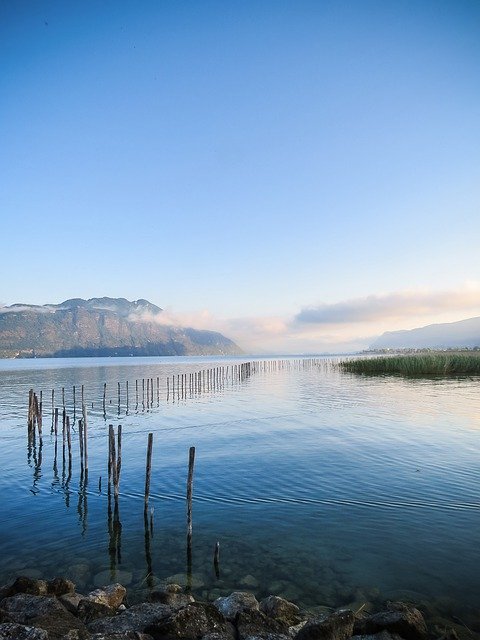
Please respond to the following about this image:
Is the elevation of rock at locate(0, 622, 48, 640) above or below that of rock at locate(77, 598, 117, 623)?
above

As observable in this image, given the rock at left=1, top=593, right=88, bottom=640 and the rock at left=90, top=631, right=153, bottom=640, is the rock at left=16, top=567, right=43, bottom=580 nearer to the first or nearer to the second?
the rock at left=1, top=593, right=88, bottom=640

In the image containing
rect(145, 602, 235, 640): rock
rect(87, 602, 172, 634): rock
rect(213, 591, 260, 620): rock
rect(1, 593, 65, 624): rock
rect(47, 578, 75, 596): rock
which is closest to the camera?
rect(145, 602, 235, 640): rock

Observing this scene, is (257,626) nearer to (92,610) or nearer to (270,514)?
(92,610)

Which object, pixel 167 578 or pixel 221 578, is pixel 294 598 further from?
pixel 167 578

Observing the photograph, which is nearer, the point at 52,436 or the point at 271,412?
the point at 52,436

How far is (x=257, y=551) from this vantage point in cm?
1216

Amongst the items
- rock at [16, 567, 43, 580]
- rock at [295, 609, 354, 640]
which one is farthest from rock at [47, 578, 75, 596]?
rock at [295, 609, 354, 640]

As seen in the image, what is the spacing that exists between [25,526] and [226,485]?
25.3 ft

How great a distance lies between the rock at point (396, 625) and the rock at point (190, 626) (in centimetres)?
240

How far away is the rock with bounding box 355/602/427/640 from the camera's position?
24.4 feet

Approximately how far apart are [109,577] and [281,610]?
4.83 meters

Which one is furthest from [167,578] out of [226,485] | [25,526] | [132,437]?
[132,437]

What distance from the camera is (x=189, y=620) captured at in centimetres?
748

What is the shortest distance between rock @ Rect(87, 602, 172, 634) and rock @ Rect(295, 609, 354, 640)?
251 cm
